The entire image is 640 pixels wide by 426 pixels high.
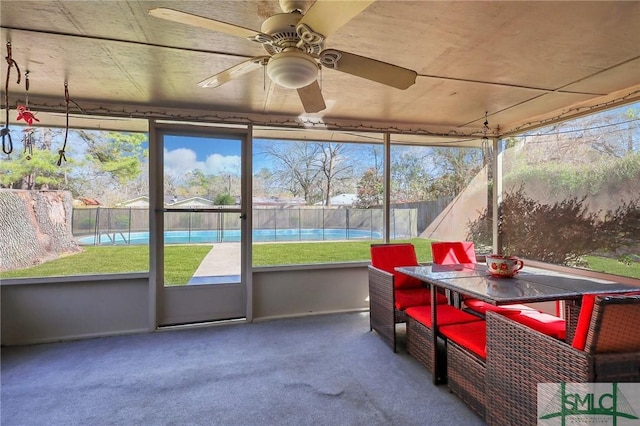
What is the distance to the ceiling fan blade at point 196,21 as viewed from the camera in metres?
1.27

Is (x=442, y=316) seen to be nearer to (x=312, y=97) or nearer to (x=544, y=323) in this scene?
(x=544, y=323)

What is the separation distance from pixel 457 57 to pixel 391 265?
6.71 ft

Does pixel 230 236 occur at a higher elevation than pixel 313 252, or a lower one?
higher

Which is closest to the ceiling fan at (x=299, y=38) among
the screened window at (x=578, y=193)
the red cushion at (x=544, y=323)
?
the red cushion at (x=544, y=323)

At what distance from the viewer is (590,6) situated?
1728mm

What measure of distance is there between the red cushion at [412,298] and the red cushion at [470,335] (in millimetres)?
582

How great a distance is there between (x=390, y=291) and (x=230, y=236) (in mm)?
2011

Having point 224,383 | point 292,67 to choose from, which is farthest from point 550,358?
point 224,383

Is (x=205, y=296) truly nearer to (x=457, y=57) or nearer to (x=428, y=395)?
→ (x=428, y=395)

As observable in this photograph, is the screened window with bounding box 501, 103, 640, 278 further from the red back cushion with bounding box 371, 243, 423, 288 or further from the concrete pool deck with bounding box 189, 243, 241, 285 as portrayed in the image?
the concrete pool deck with bounding box 189, 243, 241, 285

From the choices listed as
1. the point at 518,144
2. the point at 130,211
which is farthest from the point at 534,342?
the point at 130,211

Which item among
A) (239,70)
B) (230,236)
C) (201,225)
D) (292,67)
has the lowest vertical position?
(230,236)

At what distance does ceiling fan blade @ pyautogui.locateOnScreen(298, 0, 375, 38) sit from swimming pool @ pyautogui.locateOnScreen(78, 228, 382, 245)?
111 inches

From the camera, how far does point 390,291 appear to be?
9.57ft
